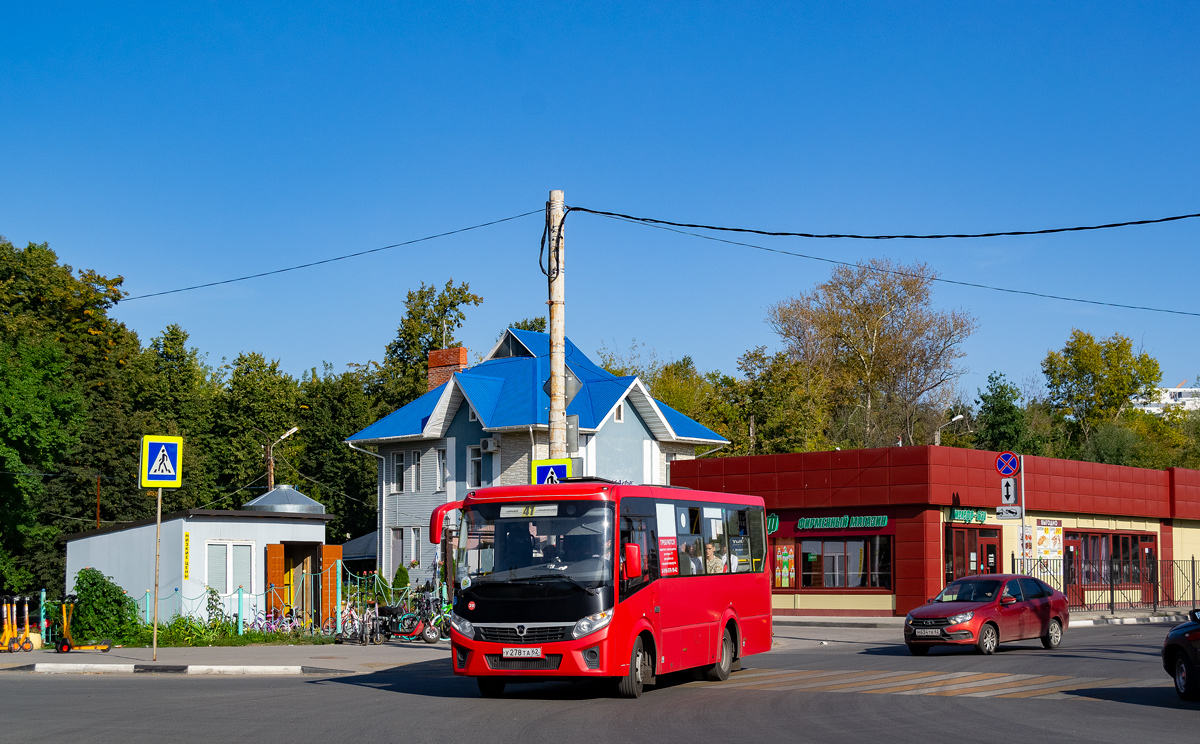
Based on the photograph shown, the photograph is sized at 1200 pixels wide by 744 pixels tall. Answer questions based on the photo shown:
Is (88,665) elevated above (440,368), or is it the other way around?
(440,368)

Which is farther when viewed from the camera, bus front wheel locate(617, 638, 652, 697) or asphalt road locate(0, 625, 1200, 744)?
bus front wheel locate(617, 638, 652, 697)

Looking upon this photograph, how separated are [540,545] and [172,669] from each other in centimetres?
859

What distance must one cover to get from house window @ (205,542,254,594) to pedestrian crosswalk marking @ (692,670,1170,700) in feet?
47.2

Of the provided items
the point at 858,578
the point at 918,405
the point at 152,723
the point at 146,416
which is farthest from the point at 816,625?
the point at 146,416

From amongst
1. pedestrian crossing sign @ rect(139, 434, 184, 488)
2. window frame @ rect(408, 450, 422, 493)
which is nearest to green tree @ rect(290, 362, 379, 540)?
window frame @ rect(408, 450, 422, 493)

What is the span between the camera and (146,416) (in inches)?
2478

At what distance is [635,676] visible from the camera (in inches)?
596

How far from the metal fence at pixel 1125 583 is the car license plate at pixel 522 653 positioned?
1132 inches

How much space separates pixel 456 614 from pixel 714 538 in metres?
4.33

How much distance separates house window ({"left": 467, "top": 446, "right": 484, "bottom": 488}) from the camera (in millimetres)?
49438

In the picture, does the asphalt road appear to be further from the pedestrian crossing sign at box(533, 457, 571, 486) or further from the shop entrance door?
the shop entrance door

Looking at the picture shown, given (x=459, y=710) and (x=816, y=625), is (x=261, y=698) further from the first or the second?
(x=816, y=625)

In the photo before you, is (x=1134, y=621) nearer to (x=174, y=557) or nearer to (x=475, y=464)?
(x=475, y=464)

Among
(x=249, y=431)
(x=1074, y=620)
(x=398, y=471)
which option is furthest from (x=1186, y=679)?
(x=249, y=431)
